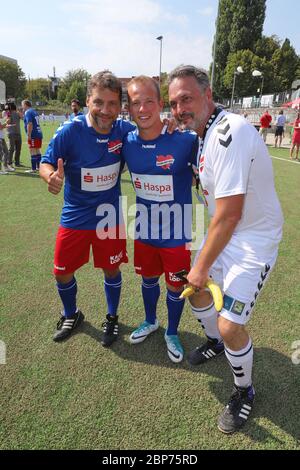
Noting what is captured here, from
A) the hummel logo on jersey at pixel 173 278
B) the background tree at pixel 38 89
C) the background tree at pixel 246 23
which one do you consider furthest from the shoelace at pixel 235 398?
the background tree at pixel 38 89

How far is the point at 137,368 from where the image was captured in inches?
108

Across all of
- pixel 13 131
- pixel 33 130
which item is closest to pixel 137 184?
pixel 33 130

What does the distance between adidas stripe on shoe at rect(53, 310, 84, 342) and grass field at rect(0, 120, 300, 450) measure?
0.07 metres

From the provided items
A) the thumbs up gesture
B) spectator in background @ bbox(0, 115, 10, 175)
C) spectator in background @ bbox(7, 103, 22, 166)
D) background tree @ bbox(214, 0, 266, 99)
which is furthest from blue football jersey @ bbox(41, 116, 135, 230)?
background tree @ bbox(214, 0, 266, 99)

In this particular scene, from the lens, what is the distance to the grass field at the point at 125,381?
2.17 metres

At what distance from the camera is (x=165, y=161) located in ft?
8.38

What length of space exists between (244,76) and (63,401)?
2174 inches

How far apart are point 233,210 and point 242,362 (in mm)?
1096

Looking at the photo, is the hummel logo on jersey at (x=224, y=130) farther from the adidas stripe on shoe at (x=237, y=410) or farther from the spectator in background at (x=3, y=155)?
the spectator in background at (x=3, y=155)

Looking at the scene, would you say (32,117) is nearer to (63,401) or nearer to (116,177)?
(116,177)

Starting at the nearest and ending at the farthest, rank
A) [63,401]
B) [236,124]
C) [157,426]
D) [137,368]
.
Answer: [236,124] → [157,426] → [63,401] → [137,368]

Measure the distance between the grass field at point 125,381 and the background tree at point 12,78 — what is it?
267 ft
